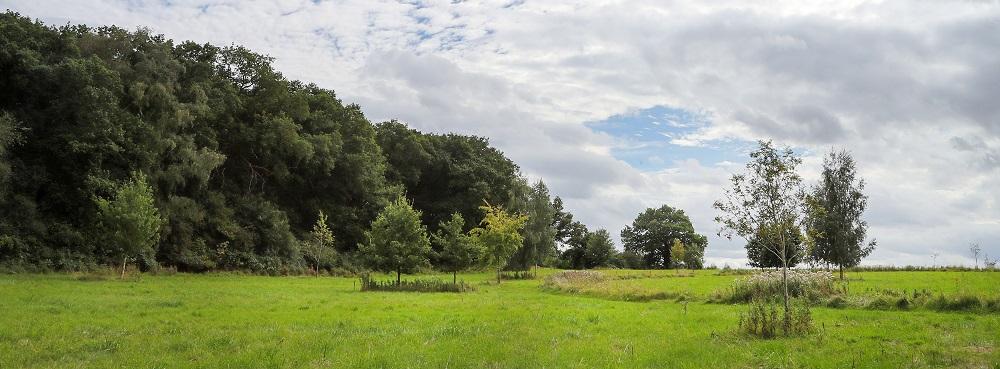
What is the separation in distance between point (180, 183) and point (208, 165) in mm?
2357

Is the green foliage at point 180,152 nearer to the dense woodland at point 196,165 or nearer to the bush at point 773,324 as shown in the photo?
the dense woodland at point 196,165

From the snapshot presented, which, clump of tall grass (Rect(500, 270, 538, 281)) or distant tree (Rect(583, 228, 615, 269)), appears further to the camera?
distant tree (Rect(583, 228, 615, 269))

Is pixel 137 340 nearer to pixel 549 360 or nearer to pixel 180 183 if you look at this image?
pixel 549 360

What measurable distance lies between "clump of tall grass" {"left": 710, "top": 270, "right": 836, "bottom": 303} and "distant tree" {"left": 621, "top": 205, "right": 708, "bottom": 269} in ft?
261

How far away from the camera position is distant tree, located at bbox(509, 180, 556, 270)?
200 ft

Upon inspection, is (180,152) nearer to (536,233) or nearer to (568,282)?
(568,282)

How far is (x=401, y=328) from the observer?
15328 millimetres

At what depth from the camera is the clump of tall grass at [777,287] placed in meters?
25.2

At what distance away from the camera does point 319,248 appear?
58.4 meters

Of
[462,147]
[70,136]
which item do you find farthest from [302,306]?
[462,147]

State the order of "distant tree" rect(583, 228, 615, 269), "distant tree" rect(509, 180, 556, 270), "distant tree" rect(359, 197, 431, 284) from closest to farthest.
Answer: "distant tree" rect(359, 197, 431, 284)
"distant tree" rect(509, 180, 556, 270)
"distant tree" rect(583, 228, 615, 269)

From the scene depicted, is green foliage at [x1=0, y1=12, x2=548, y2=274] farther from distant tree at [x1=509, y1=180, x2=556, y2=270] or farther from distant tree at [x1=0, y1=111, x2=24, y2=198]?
distant tree at [x1=509, y1=180, x2=556, y2=270]

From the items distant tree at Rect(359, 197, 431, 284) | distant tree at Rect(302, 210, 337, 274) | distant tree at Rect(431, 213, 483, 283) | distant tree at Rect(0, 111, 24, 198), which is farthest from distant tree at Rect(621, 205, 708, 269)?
distant tree at Rect(0, 111, 24, 198)

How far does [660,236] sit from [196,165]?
81133 mm
